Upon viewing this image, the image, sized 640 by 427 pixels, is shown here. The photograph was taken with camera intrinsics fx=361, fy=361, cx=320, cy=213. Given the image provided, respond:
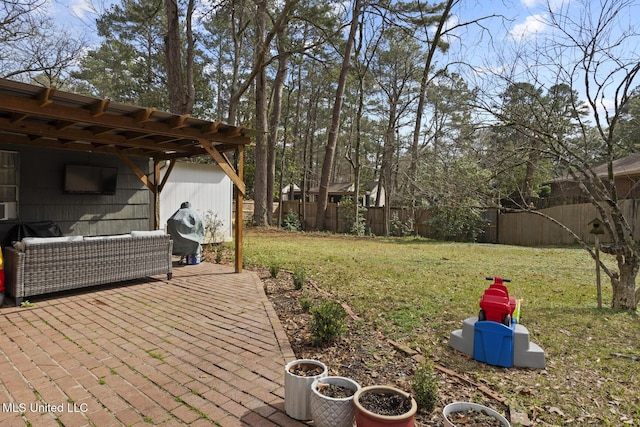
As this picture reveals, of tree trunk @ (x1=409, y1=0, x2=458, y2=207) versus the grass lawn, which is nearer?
the grass lawn

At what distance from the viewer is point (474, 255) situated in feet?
31.6

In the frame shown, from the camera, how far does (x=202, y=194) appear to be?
9.36m

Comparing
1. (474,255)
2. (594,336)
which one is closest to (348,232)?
(474,255)

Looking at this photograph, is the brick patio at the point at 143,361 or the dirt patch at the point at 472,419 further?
the brick patio at the point at 143,361

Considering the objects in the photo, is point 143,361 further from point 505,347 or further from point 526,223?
point 526,223

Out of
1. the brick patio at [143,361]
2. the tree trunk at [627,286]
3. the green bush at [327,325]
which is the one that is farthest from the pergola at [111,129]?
the tree trunk at [627,286]

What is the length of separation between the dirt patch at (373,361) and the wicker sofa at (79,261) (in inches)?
91.7

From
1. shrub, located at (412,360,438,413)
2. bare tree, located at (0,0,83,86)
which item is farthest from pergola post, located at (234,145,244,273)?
bare tree, located at (0,0,83,86)

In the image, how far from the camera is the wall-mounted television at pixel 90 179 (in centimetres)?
649

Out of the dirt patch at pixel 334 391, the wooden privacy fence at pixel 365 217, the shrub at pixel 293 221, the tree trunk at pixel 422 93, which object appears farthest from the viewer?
the shrub at pixel 293 221

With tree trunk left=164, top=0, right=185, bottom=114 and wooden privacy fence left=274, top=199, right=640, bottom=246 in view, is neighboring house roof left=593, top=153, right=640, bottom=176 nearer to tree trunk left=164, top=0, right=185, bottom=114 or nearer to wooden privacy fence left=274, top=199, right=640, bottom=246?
wooden privacy fence left=274, top=199, right=640, bottom=246

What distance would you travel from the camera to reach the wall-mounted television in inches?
256

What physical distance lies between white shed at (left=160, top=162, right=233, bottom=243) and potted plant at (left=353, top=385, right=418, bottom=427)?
7647mm

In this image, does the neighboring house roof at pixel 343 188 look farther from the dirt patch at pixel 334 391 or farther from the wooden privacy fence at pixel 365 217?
the dirt patch at pixel 334 391
